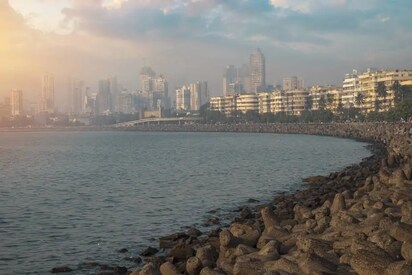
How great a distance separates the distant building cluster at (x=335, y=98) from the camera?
381 ft

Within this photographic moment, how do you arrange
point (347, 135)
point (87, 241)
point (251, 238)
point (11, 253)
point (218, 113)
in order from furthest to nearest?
point (218, 113) → point (347, 135) → point (87, 241) → point (11, 253) → point (251, 238)

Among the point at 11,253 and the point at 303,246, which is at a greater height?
the point at 303,246

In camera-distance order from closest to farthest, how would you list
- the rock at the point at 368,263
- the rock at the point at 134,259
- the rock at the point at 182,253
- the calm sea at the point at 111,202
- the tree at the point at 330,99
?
the rock at the point at 368,263 < the rock at the point at 182,253 < the rock at the point at 134,259 < the calm sea at the point at 111,202 < the tree at the point at 330,99

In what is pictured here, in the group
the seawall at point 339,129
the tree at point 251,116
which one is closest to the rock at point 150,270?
the seawall at point 339,129

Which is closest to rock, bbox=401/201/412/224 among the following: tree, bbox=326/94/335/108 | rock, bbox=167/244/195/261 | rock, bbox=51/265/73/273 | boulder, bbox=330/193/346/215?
boulder, bbox=330/193/346/215

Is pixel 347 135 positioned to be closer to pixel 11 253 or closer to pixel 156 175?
pixel 156 175

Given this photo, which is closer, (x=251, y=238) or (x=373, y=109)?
(x=251, y=238)

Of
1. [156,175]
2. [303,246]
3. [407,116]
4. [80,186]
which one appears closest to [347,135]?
[407,116]

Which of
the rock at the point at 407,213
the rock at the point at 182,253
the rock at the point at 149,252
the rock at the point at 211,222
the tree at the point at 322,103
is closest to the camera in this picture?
the rock at the point at 407,213

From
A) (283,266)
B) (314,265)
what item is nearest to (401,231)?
(314,265)

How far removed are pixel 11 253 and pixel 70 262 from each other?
6.64 feet

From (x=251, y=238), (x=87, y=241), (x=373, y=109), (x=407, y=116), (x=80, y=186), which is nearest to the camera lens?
(x=251, y=238)

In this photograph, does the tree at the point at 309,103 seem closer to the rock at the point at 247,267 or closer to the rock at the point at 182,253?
the rock at the point at 182,253

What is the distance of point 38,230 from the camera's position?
663 inches
